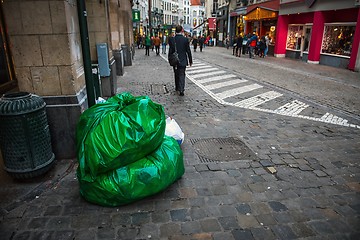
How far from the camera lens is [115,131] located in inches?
115

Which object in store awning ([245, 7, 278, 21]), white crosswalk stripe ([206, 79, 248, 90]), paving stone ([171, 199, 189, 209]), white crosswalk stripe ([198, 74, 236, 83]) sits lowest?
paving stone ([171, 199, 189, 209])

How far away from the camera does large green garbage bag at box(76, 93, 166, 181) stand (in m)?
2.88

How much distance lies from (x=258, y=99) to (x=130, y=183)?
5947 mm

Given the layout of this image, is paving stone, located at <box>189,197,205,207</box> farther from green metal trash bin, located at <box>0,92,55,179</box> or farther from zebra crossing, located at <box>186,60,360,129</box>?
zebra crossing, located at <box>186,60,360,129</box>

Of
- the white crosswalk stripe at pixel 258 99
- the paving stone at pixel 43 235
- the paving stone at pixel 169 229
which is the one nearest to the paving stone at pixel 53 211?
the paving stone at pixel 43 235

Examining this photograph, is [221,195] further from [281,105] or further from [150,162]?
[281,105]

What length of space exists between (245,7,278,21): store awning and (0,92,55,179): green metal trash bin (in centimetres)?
2140

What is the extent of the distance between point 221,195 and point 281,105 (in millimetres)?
4857

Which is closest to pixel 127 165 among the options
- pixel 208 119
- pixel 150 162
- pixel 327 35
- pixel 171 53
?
pixel 150 162

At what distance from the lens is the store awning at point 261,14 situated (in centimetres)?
2132

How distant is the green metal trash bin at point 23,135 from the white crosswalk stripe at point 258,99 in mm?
5149

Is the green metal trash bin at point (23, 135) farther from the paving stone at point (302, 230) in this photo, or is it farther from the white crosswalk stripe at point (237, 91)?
the white crosswalk stripe at point (237, 91)

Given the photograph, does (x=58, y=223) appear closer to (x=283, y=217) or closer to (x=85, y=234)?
(x=85, y=234)

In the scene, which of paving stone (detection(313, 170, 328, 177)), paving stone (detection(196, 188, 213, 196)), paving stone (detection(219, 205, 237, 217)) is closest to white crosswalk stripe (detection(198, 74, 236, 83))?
paving stone (detection(313, 170, 328, 177))
